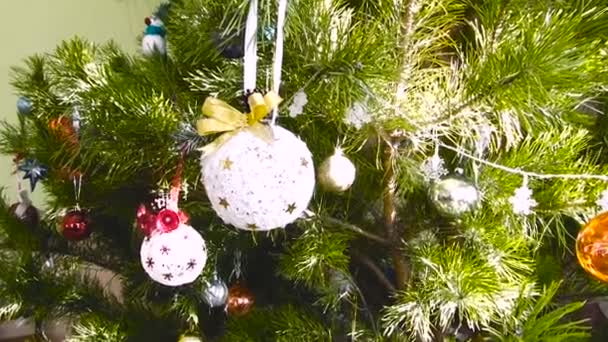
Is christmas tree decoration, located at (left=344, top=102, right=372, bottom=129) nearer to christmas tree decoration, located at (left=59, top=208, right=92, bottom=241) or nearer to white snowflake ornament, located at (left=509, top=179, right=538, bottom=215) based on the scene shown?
white snowflake ornament, located at (left=509, top=179, right=538, bottom=215)

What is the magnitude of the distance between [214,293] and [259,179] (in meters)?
0.23

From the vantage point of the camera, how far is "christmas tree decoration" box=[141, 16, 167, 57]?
Result: 0.61 meters

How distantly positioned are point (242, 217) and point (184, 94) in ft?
0.53

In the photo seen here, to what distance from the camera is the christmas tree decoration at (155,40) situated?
612mm

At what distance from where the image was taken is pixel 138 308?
0.70m

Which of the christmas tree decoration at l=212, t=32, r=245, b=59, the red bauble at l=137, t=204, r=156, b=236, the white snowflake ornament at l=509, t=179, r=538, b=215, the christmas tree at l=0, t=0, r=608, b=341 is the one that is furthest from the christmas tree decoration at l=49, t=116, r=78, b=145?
the white snowflake ornament at l=509, t=179, r=538, b=215

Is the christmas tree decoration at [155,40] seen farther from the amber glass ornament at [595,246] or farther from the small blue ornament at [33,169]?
the amber glass ornament at [595,246]

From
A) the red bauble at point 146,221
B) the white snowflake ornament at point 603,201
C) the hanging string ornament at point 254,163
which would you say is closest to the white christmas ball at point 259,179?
the hanging string ornament at point 254,163

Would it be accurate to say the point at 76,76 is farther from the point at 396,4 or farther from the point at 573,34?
the point at 573,34

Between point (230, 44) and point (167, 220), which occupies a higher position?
point (230, 44)

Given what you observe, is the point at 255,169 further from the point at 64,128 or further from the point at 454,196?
the point at 64,128

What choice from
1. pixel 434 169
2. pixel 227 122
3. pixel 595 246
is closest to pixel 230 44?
pixel 227 122

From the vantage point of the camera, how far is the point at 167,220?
0.53 m

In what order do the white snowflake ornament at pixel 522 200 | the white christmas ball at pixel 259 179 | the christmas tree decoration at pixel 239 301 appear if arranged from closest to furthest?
the white christmas ball at pixel 259 179, the white snowflake ornament at pixel 522 200, the christmas tree decoration at pixel 239 301
